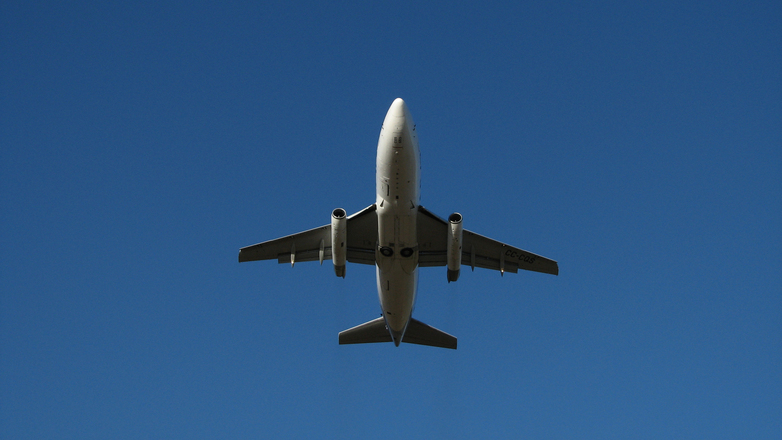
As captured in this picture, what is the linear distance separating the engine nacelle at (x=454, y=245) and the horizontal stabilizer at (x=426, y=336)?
17.1 feet

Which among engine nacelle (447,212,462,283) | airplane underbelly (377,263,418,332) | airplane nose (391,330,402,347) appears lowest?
airplane nose (391,330,402,347)

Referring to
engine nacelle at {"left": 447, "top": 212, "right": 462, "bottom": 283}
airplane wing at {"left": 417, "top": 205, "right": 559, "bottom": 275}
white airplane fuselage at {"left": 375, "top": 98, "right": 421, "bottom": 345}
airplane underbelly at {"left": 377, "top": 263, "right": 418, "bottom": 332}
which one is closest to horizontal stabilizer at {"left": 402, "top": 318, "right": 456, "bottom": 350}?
airplane underbelly at {"left": 377, "top": 263, "right": 418, "bottom": 332}

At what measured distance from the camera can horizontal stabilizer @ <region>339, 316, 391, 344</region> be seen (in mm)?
42188

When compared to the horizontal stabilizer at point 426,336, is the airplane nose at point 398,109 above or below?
above

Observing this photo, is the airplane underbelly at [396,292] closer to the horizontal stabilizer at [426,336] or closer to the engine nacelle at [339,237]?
the engine nacelle at [339,237]

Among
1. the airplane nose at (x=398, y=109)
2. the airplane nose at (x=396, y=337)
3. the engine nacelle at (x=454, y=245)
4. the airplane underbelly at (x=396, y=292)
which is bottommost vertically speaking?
the airplane nose at (x=396, y=337)

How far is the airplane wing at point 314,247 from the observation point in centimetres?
3931

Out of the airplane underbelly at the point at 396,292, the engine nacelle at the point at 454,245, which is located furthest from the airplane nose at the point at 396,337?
the engine nacelle at the point at 454,245

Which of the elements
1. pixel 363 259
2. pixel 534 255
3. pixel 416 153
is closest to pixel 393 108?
pixel 416 153

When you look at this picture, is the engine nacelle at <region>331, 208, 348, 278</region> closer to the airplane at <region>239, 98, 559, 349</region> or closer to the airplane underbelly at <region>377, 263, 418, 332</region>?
the airplane at <region>239, 98, 559, 349</region>

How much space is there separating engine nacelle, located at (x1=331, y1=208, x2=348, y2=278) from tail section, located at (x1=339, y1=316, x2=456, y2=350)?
19.5 feet

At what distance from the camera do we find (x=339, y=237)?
35969 millimetres

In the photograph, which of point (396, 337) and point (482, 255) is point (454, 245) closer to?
point (482, 255)

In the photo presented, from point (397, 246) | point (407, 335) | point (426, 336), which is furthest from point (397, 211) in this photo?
point (426, 336)
